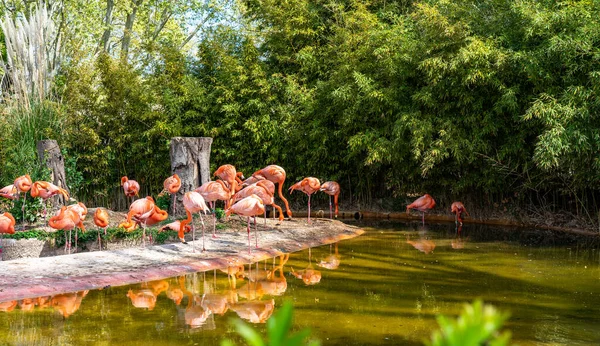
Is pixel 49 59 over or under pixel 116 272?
over

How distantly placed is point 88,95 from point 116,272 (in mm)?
7245

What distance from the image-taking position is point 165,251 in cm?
659

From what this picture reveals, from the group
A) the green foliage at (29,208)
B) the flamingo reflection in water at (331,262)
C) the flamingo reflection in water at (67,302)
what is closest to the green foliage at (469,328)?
the flamingo reflection in water at (67,302)

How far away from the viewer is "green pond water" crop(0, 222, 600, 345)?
12.6 feet

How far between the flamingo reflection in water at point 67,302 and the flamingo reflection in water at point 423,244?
3.72 metres

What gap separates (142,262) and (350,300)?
226 cm

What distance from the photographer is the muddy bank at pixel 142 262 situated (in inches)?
203

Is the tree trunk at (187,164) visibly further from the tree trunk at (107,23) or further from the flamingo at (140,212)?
the tree trunk at (107,23)

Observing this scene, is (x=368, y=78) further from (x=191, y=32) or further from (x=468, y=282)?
(x=191, y=32)

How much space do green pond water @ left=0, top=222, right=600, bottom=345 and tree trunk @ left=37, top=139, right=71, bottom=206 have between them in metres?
3.80

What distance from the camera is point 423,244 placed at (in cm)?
779

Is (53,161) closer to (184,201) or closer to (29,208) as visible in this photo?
(29,208)

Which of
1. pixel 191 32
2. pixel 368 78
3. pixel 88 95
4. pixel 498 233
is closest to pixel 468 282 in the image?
pixel 498 233

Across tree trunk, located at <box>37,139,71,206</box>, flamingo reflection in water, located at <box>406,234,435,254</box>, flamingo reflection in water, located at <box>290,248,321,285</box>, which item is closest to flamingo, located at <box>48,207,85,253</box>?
flamingo reflection in water, located at <box>290,248,321,285</box>
